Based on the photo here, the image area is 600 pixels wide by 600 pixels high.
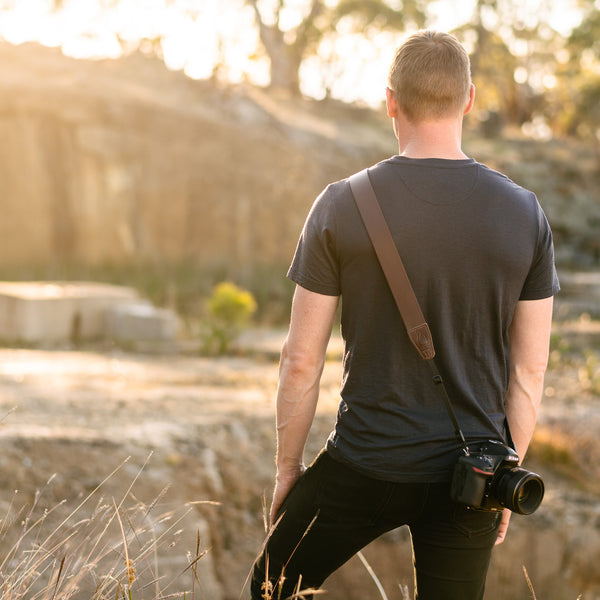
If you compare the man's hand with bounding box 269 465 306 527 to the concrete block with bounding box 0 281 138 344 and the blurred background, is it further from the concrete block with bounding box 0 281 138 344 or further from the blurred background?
the concrete block with bounding box 0 281 138 344

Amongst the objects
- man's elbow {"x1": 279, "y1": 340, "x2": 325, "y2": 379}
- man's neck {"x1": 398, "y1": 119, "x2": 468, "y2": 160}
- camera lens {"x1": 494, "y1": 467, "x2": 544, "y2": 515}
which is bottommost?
camera lens {"x1": 494, "y1": 467, "x2": 544, "y2": 515}

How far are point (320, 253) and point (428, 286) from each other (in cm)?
24

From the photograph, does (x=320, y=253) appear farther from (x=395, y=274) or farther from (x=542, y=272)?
(x=542, y=272)

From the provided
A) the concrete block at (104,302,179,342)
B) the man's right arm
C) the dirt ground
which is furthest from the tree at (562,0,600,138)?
the man's right arm

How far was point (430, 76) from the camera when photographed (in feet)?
5.82

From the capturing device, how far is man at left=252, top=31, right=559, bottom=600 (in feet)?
5.88

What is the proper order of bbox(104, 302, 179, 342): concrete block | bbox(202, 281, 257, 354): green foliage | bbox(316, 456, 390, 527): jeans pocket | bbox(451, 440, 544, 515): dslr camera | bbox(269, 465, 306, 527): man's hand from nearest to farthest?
bbox(451, 440, 544, 515): dslr camera → bbox(316, 456, 390, 527): jeans pocket → bbox(269, 465, 306, 527): man's hand → bbox(202, 281, 257, 354): green foliage → bbox(104, 302, 179, 342): concrete block

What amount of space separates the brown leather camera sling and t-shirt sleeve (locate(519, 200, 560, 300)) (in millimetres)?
280

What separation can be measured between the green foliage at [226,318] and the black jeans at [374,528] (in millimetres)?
8823

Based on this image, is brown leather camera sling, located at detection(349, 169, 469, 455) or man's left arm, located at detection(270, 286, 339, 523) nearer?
brown leather camera sling, located at detection(349, 169, 469, 455)

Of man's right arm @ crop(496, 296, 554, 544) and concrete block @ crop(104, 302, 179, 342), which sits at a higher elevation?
man's right arm @ crop(496, 296, 554, 544)

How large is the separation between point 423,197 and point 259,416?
195 inches

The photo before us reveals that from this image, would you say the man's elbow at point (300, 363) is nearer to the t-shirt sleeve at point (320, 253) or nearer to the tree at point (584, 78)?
the t-shirt sleeve at point (320, 253)

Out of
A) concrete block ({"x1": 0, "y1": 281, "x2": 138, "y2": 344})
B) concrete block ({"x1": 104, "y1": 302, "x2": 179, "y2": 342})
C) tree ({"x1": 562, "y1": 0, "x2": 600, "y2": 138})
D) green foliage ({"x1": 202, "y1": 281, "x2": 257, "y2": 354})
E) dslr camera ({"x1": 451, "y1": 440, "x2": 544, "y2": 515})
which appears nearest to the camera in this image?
dslr camera ({"x1": 451, "y1": 440, "x2": 544, "y2": 515})
